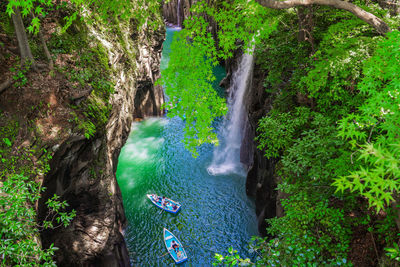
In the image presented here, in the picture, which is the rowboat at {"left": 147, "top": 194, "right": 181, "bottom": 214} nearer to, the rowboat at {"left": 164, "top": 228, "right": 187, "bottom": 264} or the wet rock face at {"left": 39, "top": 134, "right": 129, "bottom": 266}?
the rowboat at {"left": 164, "top": 228, "right": 187, "bottom": 264}

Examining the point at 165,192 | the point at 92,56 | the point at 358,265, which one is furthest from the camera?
the point at 165,192

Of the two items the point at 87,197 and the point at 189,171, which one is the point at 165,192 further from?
the point at 87,197

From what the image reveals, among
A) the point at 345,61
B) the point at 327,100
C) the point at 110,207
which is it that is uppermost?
the point at 345,61

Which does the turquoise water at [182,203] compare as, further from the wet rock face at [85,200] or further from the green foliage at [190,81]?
the green foliage at [190,81]


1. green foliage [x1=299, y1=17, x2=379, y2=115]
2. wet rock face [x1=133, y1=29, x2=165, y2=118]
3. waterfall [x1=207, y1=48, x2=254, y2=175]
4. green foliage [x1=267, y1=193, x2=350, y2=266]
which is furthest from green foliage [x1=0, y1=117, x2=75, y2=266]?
wet rock face [x1=133, y1=29, x2=165, y2=118]

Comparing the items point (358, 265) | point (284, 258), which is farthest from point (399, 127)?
point (358, 265)

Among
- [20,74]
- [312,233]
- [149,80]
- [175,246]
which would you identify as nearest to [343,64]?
[312,233]
